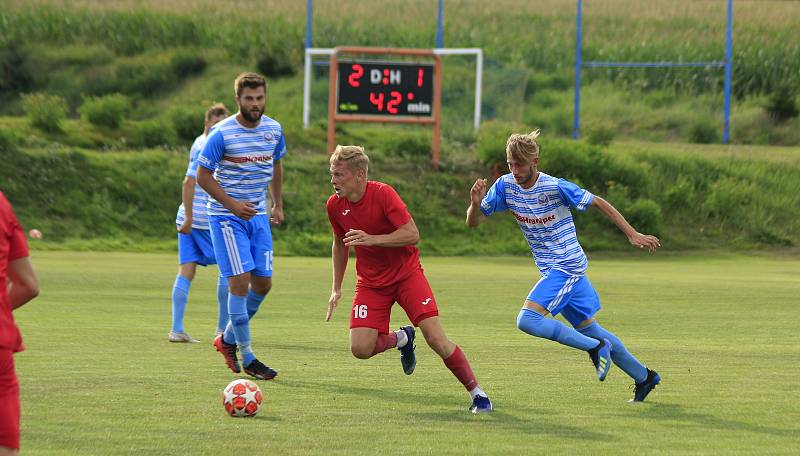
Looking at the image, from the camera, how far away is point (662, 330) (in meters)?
13.2

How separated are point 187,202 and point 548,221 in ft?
13.8

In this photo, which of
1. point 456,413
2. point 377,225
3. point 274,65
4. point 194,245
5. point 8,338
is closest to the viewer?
point 8,338

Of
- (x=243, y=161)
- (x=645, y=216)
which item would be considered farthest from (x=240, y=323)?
(x=645, y=216)

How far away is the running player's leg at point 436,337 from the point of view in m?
7.93

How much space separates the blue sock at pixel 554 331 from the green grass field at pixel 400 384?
1.25ft

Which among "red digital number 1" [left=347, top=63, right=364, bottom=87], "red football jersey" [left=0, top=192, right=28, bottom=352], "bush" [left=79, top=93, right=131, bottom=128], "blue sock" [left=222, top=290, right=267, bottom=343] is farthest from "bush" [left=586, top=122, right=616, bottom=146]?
"red football jersey" [left=0, top=192, right=28, bottom=352]

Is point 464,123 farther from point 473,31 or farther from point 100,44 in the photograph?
point 100,44

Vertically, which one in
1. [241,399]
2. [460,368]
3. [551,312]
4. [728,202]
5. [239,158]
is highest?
[239,158]

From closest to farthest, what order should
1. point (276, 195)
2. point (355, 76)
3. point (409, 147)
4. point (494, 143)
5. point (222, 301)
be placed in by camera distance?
point (276, 195), point (222, 301), point (355, 76), point (494, 143), point (409, 147)

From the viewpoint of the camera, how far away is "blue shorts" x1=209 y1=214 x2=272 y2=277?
9.41 m

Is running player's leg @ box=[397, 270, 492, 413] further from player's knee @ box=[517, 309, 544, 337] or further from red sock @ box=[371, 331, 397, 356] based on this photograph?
player's knee @ box=[517, 309, 544, 337]

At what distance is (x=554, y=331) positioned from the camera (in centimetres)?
847

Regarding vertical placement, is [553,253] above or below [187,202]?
above

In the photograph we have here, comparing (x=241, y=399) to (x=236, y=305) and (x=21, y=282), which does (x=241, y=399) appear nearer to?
(x=236, y=305)
